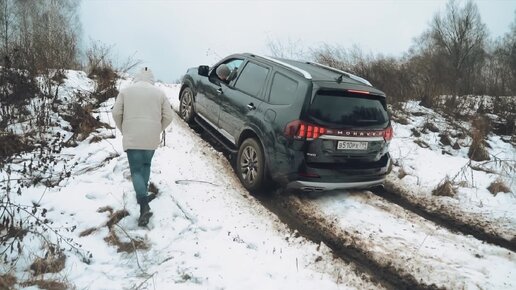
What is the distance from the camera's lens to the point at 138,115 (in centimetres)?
434

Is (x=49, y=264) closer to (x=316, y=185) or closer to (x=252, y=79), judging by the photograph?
(x=316, y=185)

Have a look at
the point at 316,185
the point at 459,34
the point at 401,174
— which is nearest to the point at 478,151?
the point at 401,174

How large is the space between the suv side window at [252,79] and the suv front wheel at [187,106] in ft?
5.81

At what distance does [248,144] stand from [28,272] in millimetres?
3042

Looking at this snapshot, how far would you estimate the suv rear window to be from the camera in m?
4.78

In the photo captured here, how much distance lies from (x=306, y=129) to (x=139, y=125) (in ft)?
6.44

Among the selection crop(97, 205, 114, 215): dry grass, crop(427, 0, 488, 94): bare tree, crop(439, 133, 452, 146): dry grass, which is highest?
crop(427, 0, 488, 94): bare tree

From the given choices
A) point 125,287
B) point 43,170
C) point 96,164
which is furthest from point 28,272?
point 96,164

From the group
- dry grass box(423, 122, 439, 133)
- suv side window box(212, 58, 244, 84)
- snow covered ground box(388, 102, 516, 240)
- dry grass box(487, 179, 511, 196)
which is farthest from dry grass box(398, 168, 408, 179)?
suv side window box(212, 58, 244, 84)

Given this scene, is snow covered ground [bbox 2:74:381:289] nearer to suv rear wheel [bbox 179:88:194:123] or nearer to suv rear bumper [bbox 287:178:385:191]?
suv rear bumper [bbox 287:178:385:191]

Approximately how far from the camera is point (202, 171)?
Answer: 18.8ft

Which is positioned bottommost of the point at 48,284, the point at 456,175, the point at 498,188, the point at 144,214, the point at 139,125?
the point at 48,284

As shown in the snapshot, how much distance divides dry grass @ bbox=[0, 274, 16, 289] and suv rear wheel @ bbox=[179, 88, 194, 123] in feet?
15.5

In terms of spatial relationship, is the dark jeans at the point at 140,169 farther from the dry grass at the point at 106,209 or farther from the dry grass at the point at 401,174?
the dry grass at the point at 401,174
